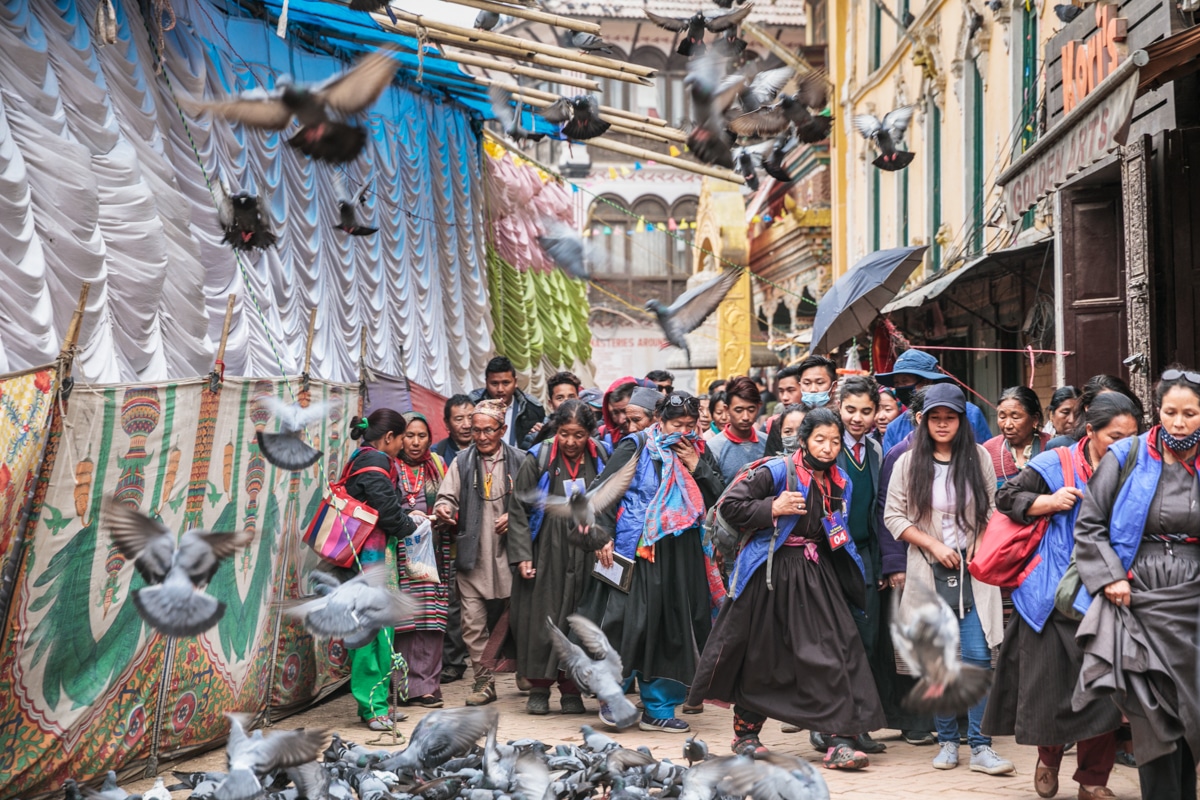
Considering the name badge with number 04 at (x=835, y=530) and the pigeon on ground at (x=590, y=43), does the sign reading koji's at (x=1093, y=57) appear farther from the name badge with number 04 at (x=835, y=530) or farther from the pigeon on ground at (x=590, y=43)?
the name badge with number 04 at (x=835, y=530)

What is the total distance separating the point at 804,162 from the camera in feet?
87.1

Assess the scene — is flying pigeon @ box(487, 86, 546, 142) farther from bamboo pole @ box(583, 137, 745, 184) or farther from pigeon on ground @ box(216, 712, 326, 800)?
pigeon on ground @ box(216, 712, 326, 800)

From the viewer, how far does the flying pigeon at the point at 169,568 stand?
523cm

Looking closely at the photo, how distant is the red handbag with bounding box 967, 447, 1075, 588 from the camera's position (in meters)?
5.81

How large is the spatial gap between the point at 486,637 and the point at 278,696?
153cm

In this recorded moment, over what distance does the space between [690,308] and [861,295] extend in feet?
11.1

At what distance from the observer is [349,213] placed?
10.9 meters

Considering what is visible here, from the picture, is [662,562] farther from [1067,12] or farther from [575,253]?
[1067,12]

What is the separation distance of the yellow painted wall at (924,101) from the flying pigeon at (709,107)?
5786mm

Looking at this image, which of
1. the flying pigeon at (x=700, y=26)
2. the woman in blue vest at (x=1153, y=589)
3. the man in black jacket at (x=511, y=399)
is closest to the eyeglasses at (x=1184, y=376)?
the woman in blue vest at (x=1153, y=589)

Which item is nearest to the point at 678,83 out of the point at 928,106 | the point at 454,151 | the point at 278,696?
the point at 928,106

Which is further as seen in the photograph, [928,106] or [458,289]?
[928,106]

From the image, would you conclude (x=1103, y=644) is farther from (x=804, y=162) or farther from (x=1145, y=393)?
(x=804, y=162)

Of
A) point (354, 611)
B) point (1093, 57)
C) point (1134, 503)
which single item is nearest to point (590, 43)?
point (1093, 57)
